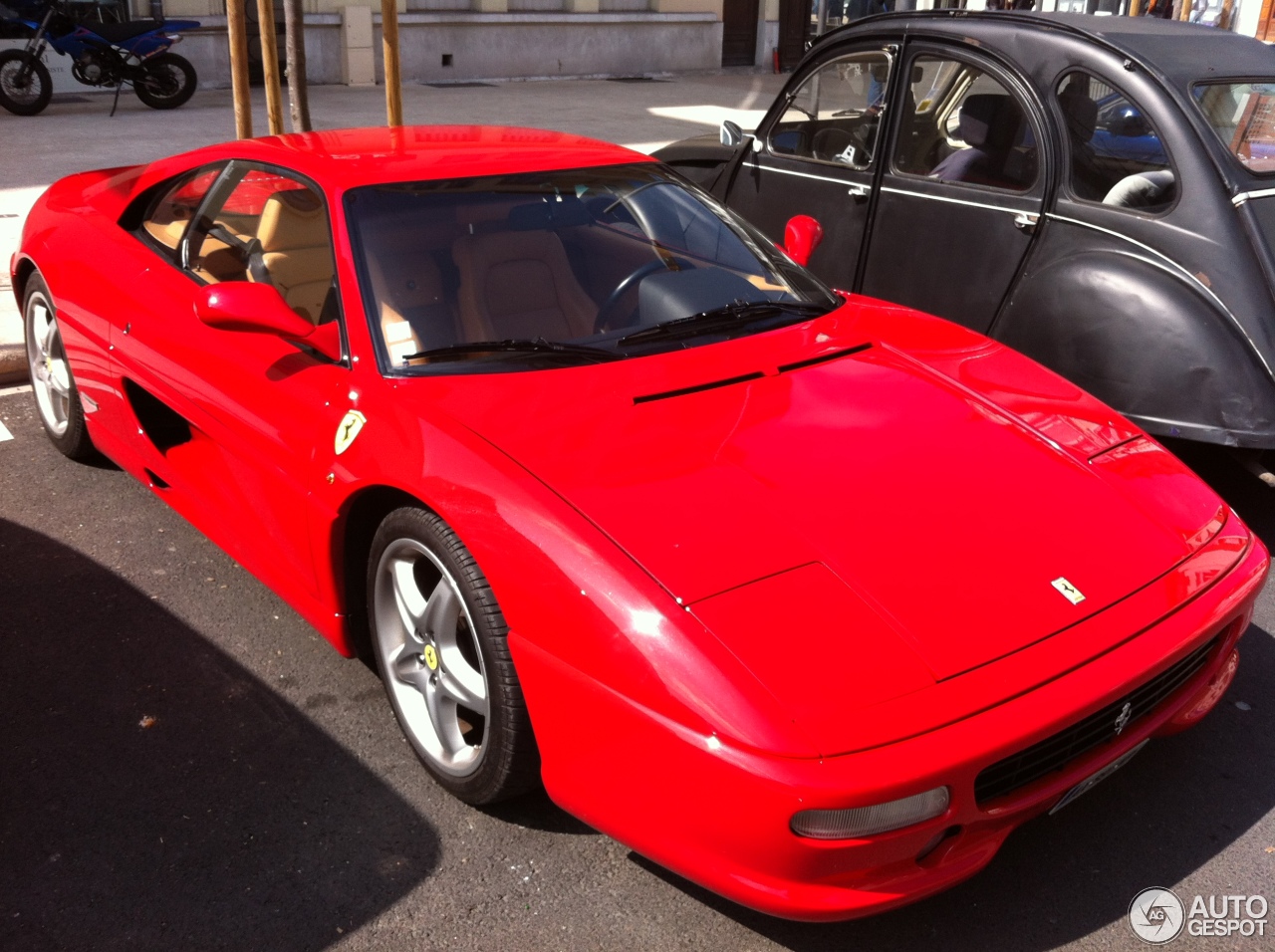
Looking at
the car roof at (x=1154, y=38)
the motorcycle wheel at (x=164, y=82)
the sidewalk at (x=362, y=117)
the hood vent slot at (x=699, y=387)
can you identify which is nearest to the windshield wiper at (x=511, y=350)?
the hood vent slot at (x=699, y=387)

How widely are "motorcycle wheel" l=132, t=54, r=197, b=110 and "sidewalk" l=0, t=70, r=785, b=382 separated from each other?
168 millimetres

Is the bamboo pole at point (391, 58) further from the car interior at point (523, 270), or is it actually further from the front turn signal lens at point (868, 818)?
the front turn signal lens at point (868, 818)

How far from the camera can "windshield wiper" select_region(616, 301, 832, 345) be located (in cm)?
321

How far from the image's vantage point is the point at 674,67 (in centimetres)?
1977

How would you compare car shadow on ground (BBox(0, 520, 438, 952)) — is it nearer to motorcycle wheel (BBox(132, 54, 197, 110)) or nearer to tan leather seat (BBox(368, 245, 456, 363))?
tan leather seat (BBox(368, 245, 456, 363))

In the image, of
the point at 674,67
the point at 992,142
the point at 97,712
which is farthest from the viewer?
the point at 674,67

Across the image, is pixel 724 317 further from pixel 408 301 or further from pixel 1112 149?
pixel 1112 149

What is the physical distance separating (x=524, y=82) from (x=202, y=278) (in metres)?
14.8

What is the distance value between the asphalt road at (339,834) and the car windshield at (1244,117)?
192 centimetres

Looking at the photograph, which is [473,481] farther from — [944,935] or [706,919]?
[944,935]

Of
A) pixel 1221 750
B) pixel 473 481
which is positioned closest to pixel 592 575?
pixel 473 481

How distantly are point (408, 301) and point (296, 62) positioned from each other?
4916 millimetres

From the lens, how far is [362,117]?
13539mm

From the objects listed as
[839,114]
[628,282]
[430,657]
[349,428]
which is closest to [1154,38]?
[839,114]
